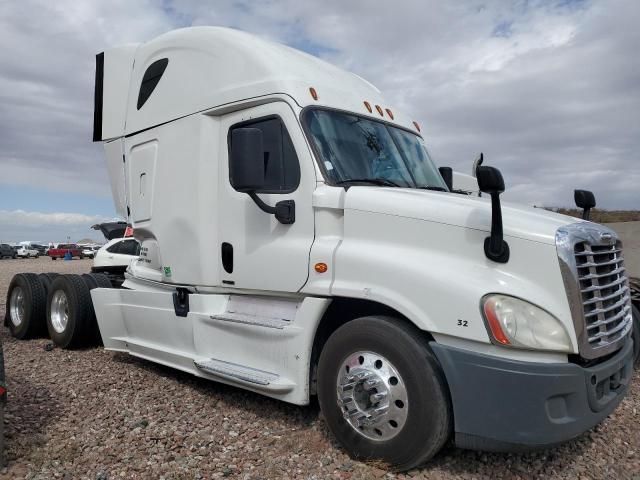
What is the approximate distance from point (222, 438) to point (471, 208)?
2562 millimetres

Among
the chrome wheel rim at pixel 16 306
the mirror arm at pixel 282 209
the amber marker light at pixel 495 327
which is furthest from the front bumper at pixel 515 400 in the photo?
the chrome wheel rim at pixel 16 306

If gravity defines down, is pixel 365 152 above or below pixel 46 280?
above

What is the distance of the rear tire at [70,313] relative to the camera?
7.34m

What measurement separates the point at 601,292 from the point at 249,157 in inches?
101

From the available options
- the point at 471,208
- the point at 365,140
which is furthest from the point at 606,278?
the point at 365,140

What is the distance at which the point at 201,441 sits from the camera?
4.32 meters

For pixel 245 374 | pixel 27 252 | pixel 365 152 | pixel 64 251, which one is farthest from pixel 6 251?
pixel 365 152

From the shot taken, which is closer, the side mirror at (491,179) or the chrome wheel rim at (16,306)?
the side mirror at (491,179)

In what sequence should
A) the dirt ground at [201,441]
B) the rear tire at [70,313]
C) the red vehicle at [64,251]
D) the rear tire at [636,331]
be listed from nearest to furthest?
the dirt ground at [201,441], the rear tire at [636,331], the rear tire at [70,313], the red vehicle at [64,251]

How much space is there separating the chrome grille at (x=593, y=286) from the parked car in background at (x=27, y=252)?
211 ft

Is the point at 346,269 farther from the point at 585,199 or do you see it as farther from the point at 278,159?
the point at 585,199

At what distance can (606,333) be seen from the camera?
3.62 m

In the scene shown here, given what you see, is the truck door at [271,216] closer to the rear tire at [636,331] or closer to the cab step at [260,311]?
the cab step at [260,311]

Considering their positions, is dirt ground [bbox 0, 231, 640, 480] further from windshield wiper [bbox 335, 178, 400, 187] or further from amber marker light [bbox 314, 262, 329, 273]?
windshield wiper [bbox 335, 178, 400, 187]
